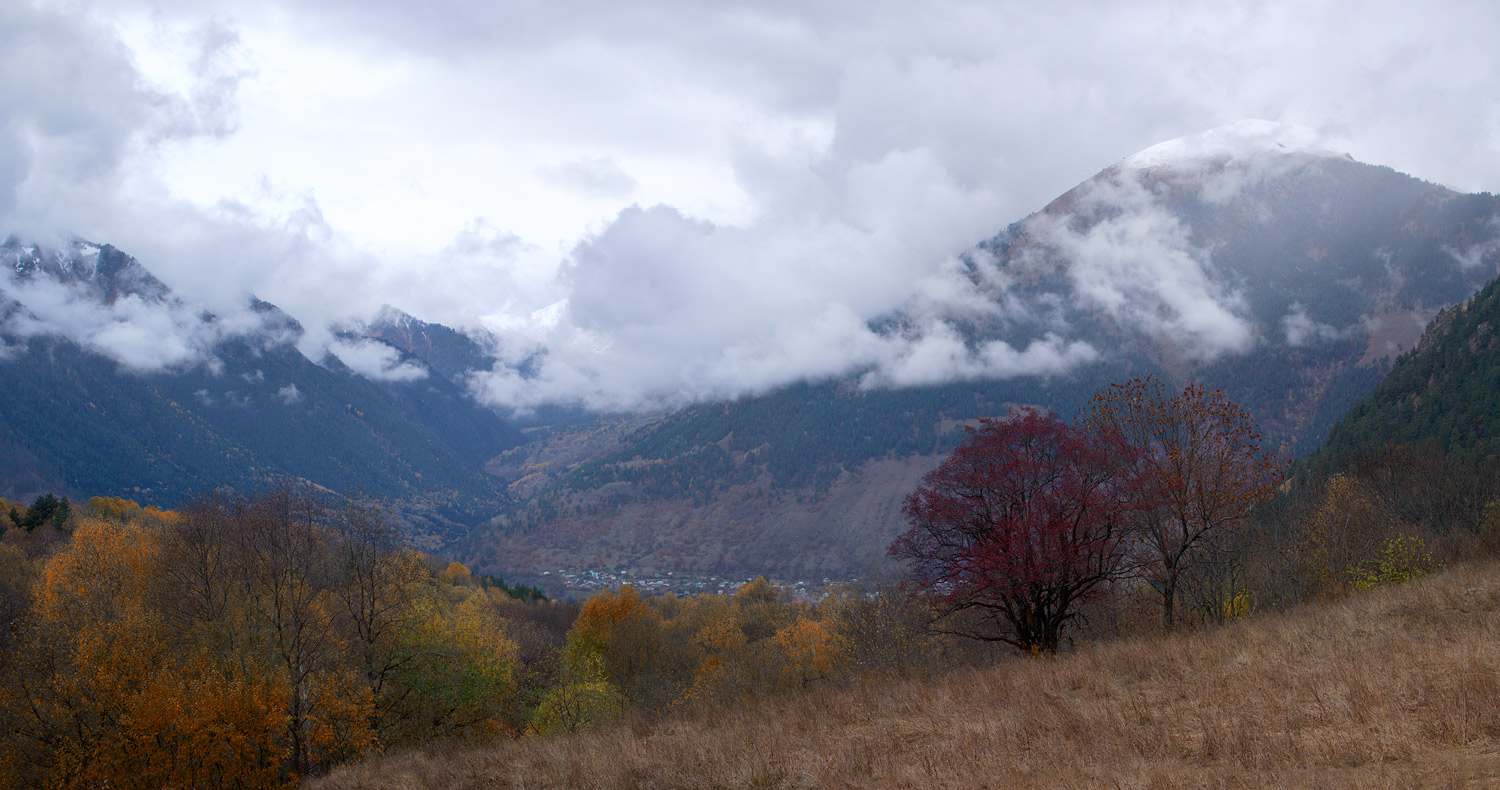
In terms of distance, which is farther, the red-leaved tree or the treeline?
the treeline

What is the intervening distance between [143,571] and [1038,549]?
41.8m

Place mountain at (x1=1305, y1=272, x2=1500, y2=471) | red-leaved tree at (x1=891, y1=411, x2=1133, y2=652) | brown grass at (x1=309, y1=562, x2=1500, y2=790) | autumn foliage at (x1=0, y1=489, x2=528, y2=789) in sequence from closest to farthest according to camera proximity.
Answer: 1. brown grass at (x1=309, y1=562, x2=1500, y2=790)
2. red-leaved tree at (x1=891, y1=411, x2=1133, y2=652)
3. autumn foliage at (x1=0, y1=489, x2=528, y2=789)
4. mountain at (x1=1305, y1=272, x2=1500, y2=471)

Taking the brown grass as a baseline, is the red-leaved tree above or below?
above

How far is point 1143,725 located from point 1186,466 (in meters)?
11.6

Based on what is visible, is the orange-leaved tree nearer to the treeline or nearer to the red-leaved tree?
the red-leaved tree

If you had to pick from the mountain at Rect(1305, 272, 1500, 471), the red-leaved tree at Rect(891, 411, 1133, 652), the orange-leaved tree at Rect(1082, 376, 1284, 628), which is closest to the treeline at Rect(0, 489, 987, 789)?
the red-leaved tree at Rect(891, 411, 1133, 652)

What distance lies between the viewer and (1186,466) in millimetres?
20438

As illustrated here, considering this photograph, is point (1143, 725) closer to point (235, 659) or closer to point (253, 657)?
point (235, 659)

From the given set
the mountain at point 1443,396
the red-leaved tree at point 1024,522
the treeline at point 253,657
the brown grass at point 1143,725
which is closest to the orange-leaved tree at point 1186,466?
the red-leaved tree at point 1024,522

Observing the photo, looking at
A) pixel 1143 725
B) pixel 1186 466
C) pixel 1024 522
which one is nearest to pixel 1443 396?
pixel 1186 466

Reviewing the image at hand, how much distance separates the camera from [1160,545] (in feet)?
67.7

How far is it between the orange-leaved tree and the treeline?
33.2 ft

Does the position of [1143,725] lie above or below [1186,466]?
below

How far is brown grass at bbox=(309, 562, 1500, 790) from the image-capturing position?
8859mm
